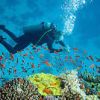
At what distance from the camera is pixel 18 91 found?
25.9 feet

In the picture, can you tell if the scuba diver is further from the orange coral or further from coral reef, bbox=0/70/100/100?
the orange coral

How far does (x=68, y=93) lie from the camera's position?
9.52 metres

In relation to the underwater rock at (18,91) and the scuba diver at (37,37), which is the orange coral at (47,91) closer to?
the underwater rock at (18,91)

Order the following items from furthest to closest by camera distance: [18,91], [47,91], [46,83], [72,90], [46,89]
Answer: [46,83]
[46,89]
[47,91]
[72,90]
[18,91]

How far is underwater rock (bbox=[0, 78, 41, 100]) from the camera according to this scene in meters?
7.64

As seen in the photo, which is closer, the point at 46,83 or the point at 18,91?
the point at 18,91

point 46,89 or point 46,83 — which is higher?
point 46,83

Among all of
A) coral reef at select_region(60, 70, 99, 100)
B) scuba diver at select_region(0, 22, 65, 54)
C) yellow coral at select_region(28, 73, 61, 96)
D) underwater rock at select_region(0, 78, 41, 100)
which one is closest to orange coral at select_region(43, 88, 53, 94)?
yellow coral at select_region(28, 73, 61, 96)

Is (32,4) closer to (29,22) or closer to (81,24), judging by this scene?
(29,22)

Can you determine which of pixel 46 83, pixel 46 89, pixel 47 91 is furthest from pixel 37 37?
pixel 47 91

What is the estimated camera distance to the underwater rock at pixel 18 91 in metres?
7.64

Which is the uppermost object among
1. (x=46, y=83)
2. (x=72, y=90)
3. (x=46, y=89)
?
(x=46, y=83)

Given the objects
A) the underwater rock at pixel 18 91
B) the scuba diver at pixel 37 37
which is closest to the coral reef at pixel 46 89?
the underwater rock at pixel 18 91

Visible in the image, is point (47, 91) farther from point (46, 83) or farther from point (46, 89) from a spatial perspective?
point (46, 83)
